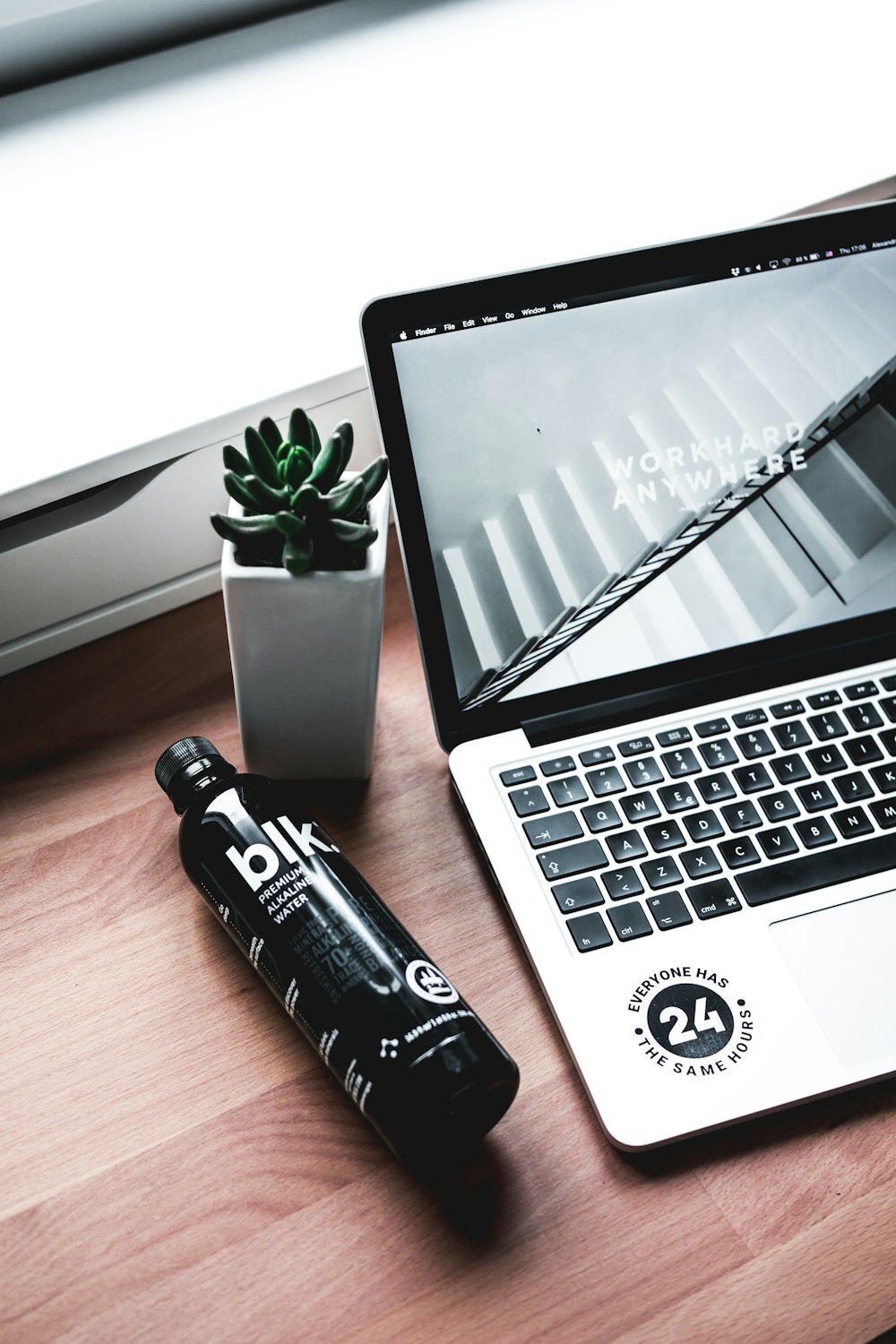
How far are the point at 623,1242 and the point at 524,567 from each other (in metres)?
0.35

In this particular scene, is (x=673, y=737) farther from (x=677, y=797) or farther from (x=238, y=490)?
(x=238, y=490)

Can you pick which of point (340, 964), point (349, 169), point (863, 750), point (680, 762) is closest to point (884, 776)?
point (863, 750)

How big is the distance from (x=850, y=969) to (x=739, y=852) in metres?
0.08

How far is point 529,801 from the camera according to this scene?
0.57 metres

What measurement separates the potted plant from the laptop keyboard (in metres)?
0.11

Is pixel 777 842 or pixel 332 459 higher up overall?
pixel 332 459

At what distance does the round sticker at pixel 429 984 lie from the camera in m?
0.46

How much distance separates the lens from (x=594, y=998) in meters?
0.50

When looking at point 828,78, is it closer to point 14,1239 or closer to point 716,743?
point 716,743

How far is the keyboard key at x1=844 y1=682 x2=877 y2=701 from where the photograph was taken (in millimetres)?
626

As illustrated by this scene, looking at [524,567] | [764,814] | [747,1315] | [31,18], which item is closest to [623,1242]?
[747,1315]

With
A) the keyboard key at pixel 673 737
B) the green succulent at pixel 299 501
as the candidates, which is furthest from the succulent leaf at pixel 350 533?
the keyboard key at pixel 673 737

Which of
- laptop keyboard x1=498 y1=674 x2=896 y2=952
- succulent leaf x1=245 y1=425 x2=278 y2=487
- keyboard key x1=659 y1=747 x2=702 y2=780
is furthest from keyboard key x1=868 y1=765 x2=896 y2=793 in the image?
succulent leaf x1=245 y1=425 x2=278 y2=487

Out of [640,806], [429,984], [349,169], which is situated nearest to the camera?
[429,984]
